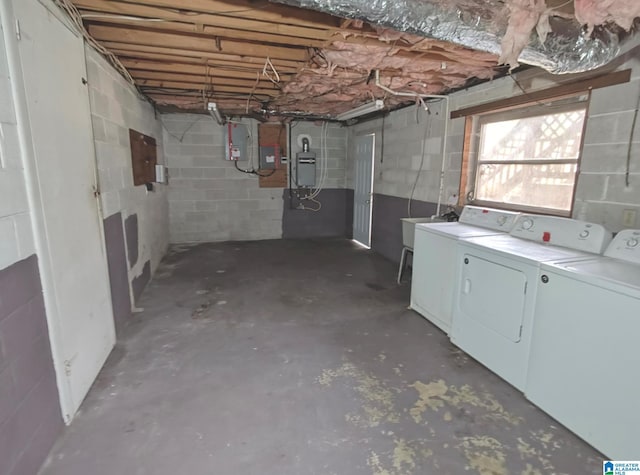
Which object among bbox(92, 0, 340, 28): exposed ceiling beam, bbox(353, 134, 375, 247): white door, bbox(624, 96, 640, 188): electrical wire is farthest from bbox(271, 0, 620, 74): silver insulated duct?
bbox(353, 134, 375, 247): white door

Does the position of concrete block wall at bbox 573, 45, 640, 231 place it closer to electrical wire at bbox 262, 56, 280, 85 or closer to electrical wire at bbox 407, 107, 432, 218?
electrical wire at bbox 407, 107, 432, 218

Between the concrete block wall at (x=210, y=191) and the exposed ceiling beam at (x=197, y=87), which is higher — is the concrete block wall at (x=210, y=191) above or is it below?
below

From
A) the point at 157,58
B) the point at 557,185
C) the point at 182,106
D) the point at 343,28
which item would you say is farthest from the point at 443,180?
the point at 182,106

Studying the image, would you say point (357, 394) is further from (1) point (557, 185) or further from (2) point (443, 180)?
(2) point (443, 180)

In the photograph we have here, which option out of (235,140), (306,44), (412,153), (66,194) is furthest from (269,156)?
(66,194)

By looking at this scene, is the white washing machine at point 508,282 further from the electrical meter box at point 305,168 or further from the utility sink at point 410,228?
the electrical meter box at point 305,168

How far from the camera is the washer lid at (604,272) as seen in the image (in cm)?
155

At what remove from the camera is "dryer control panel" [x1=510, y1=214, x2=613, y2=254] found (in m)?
2.11

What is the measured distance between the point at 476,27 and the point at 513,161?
1.57m

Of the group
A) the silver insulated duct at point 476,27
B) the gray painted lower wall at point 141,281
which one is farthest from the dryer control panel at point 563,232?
the gray painted lower wall at point 141,281

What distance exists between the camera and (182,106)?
5.00 m

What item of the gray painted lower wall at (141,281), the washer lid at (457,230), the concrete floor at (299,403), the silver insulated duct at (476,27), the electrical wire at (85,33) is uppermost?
the electrical wire at (85,33)

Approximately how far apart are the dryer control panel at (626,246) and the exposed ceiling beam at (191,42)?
8.34 ft

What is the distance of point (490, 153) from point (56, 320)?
3710mm
